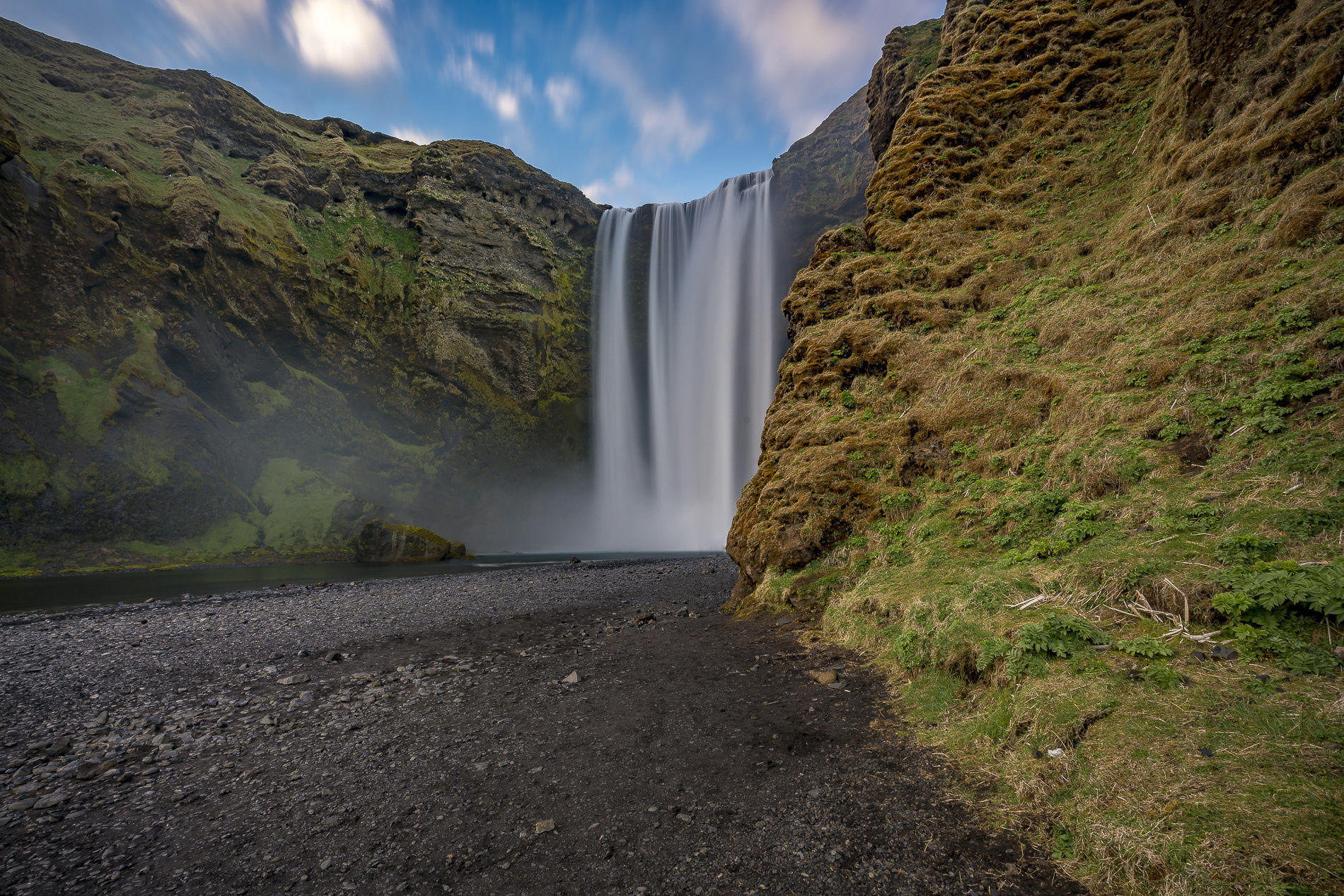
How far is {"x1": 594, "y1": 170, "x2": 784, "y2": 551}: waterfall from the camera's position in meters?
49.6

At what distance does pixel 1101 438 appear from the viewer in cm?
699

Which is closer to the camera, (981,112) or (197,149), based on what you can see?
(981,112)

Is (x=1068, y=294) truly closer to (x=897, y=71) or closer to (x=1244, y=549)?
(x=1244, y=549)

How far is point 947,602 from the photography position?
635 centimetres

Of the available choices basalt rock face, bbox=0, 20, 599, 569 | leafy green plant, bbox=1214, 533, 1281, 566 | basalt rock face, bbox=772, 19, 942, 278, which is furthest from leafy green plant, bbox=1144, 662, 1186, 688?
basalt rock face, bbox=772, 19, 942, 278

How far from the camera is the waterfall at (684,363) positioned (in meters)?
49.6

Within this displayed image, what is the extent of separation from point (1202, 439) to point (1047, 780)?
511 centimetres

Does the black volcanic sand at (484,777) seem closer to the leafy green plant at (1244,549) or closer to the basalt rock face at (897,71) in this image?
the leafy green plant at (1244,549)

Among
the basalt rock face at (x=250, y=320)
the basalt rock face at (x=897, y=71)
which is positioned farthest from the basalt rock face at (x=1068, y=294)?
the basalt rock face at (x=250, y=320)

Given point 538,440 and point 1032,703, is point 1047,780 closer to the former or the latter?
point 1032,703

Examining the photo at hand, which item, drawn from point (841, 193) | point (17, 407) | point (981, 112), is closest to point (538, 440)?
point (17, 407)

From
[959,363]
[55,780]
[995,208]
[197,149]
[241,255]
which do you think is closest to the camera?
[55,780]

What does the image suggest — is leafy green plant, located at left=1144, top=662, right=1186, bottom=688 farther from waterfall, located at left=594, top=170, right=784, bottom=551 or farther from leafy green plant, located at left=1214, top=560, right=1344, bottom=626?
waterfall, located at left=594, top=170, right=784, bottom=551

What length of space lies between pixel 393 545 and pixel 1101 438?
37.9 meters
